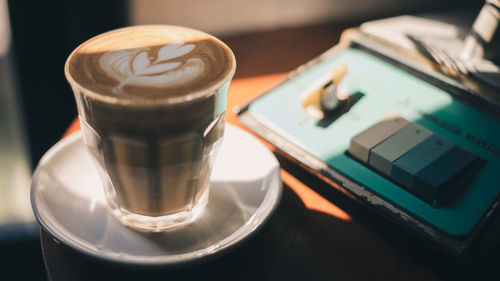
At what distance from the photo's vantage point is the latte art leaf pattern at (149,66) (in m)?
0.47

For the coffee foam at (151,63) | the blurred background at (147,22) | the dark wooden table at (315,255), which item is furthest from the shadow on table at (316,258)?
the blurred background at (147,22)

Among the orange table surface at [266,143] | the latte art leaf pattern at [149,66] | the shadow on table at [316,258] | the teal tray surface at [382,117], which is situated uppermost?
the latte art leaf pattern at [149,66]

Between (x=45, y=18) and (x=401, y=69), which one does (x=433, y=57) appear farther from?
(x=45, y=18)

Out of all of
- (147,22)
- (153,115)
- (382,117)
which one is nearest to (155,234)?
(153,115)

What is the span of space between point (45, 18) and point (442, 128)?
763 millimetres

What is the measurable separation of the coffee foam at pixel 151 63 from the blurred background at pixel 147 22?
0.93 feet

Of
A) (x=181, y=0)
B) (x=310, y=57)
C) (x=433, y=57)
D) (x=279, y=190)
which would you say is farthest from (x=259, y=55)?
(x=279, y=190)

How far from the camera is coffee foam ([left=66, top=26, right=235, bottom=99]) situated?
17.9 inches

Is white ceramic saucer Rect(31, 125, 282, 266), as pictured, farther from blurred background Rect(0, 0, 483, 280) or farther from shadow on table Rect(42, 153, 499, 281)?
blurred background Rect(0, 0, 483, 280)

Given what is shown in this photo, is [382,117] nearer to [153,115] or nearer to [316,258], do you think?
[316,258]

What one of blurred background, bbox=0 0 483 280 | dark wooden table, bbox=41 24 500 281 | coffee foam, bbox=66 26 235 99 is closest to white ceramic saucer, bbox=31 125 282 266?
dark wooden table, bbox=41 24 500 281

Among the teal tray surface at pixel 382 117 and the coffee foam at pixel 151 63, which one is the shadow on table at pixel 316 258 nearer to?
the teal tray surface at pixel 382 117

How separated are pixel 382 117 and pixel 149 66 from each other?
342 millimetres

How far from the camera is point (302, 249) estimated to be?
0.52m
